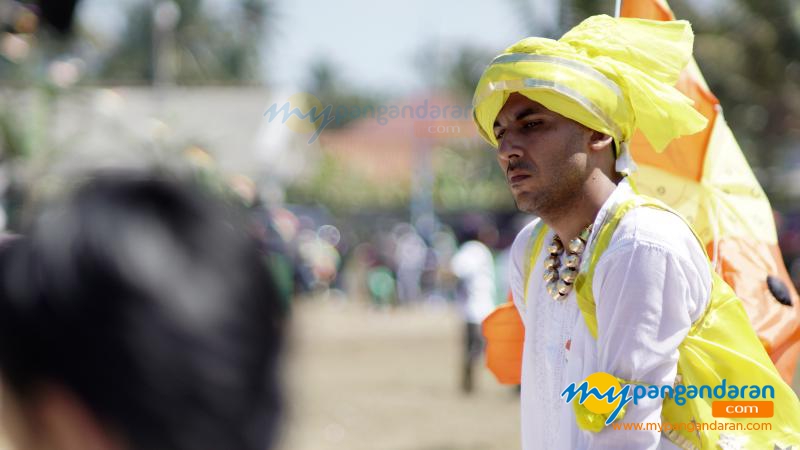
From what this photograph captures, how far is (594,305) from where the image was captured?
89.4 inches

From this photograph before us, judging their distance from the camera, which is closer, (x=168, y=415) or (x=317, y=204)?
(x=168, y=415)

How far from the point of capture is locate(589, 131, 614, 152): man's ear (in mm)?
2414

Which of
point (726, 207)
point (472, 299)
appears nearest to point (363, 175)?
point (472, 299)

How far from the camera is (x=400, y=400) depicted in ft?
32.8

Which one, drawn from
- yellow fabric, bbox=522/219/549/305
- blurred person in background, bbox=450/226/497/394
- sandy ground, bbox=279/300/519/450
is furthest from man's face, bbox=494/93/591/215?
blurred person in background, bbox=450/226/497/394

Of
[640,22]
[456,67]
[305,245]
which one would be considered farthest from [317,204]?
[640,22]

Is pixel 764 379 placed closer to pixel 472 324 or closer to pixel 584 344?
pixel 584 344

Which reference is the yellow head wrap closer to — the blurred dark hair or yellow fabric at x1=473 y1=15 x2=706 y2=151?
yellow fabric at x1=473 y1=15 x2=706 y2=151

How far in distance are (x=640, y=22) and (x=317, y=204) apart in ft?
126

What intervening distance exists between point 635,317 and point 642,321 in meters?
0.02

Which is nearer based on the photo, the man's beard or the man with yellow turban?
the man with yellow turban

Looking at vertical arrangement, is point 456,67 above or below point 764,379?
above

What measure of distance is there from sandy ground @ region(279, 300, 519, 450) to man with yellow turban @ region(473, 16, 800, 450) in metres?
1.58

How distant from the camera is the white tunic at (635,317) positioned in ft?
6.97
